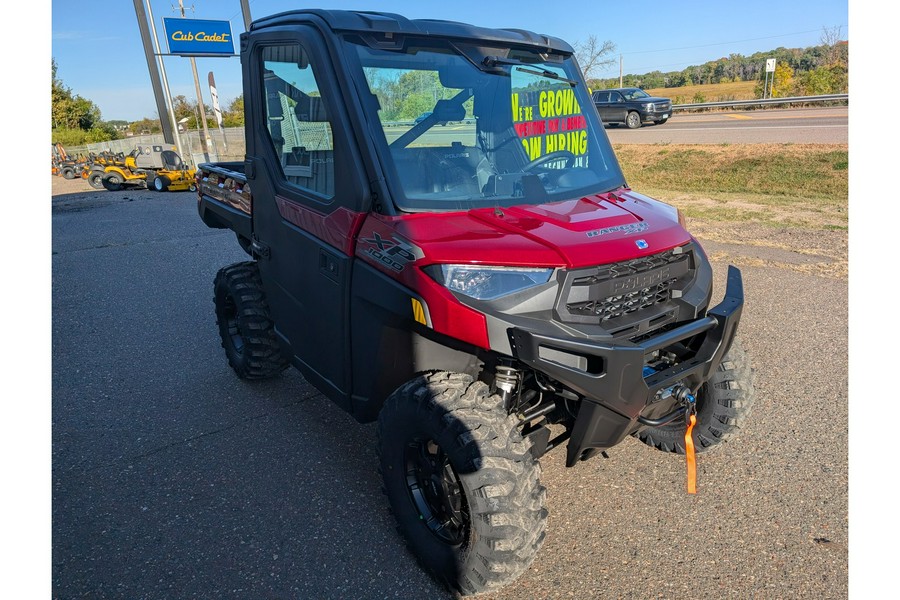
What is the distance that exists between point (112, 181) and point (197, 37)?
7024 millimetres

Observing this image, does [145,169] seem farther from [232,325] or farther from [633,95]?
[633,95]

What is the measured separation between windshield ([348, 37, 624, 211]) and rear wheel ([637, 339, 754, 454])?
114 centimetres

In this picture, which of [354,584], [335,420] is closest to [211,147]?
[335,420]

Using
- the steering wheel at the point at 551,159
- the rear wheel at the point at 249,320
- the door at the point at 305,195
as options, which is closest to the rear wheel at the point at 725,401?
the steering wheel at the point at 551,159

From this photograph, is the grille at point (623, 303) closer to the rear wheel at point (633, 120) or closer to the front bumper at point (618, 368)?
the front bumper at point (618, 368)

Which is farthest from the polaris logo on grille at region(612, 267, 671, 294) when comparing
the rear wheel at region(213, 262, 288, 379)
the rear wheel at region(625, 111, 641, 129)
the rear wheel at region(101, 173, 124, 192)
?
the rear wheel at region(625, 111, 641, 129)

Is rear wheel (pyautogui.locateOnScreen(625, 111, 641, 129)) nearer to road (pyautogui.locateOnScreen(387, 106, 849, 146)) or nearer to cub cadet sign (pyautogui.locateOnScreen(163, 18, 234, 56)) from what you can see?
road (pyautogui.locateOnScreen(387, 106, 849, 146))

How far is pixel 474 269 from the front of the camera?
2385 millimetres

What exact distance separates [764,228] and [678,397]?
7351 millimetres

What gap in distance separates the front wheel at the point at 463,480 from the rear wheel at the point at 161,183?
1641 centimetres

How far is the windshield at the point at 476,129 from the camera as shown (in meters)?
2.76

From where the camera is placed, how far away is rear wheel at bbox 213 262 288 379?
4.09 meters

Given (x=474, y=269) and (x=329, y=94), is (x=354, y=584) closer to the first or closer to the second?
(x=474, y=269)

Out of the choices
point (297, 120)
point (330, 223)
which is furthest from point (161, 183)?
point (330, 223)
